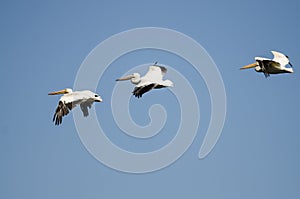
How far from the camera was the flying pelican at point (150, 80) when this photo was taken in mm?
38938

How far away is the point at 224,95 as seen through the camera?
48125 mm

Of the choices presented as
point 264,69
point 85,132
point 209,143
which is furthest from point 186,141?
point 264,69

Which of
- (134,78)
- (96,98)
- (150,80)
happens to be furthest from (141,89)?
(96,98)

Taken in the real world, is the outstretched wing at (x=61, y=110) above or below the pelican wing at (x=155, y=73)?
below

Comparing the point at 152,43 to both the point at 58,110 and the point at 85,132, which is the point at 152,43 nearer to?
the point at 85,132

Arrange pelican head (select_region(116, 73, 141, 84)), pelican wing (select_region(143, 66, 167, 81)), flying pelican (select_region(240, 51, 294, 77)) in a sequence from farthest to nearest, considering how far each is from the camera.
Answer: pelican head (select_region(116, 73, 141, 84)), pelican wing (select_region(143, 66, 167, 81)), flying pelican (select_region(240, 51, 294, 77))

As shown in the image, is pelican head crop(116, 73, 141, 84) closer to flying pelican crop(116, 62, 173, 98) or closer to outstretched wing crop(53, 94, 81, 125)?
flying pelican crop(116, 62, 173, 98)

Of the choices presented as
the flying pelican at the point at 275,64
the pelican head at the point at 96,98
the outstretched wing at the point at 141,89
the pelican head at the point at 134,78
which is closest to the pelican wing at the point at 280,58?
the flying pelican at the point at 275,64

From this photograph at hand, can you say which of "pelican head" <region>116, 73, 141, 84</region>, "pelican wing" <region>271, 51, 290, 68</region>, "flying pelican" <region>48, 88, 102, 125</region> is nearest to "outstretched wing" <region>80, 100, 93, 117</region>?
"flying pelican" <region>48, 88, 102, 125</region>

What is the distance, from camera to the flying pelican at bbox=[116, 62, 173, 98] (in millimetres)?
38938

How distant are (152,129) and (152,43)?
222 inches

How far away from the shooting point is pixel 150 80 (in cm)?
3978

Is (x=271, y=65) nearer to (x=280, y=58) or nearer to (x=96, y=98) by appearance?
(x=280, y=58)

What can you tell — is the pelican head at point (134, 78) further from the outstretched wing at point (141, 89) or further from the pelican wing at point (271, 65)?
the pelican wing at point (271, 65)
